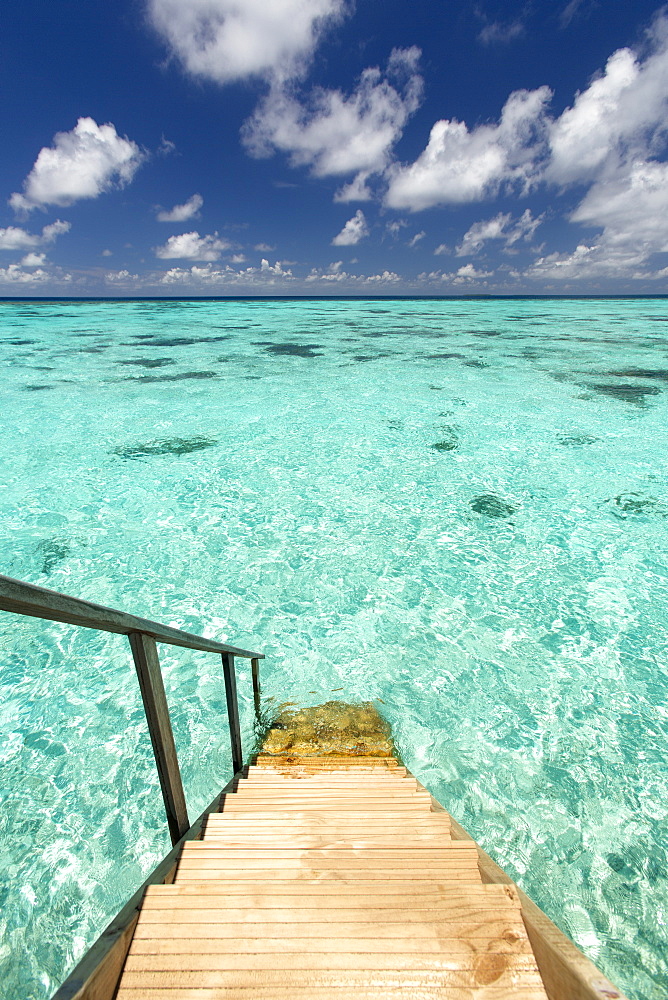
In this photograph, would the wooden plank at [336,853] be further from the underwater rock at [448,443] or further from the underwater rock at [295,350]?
the underwater rock at [295,350]

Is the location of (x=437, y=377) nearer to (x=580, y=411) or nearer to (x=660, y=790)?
(x=580, y=411)

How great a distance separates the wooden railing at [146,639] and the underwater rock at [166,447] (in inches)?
313

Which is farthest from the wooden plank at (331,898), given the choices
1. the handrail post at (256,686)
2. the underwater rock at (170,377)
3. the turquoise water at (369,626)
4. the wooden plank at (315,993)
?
the underwater rock at (170,377)

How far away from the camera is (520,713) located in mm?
4039

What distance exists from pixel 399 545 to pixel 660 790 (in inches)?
147

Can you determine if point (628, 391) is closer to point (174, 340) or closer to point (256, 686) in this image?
point (256, 686)

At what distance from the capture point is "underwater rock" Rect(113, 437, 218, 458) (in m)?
9.64

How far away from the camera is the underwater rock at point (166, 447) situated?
9.64 m

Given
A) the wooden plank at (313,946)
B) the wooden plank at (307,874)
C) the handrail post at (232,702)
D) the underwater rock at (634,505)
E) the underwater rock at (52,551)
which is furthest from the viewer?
the underwater rock at (634,505)

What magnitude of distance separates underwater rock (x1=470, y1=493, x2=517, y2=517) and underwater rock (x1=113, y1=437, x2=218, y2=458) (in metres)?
5.71

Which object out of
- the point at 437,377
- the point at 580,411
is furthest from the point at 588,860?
the point at 437,377

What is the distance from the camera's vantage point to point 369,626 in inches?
203

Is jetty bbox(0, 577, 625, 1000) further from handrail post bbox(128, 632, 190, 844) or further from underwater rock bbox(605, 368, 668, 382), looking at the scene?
underwater rock bbox(605, 368, 668, 382)

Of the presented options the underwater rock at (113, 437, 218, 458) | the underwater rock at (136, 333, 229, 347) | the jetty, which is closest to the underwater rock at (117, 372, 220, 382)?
the underwater rock at (113, 437, 218, 458)
